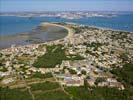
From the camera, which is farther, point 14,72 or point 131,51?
point 131,51

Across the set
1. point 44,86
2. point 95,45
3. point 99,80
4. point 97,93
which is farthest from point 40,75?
point 95,45

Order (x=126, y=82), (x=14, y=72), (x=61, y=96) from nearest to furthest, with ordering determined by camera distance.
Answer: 1. (x=61, y=96)
2. (x=126, y=82)
3. (x=14, y=72)

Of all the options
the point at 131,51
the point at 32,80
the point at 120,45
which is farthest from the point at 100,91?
the point at 120,45

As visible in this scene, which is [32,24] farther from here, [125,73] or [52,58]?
→ [125,73]

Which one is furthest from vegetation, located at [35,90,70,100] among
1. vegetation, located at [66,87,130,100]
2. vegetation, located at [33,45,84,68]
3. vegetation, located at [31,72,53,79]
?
vegetation, located at [33,45,84,68]

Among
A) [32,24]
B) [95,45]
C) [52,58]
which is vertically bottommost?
[32,24]

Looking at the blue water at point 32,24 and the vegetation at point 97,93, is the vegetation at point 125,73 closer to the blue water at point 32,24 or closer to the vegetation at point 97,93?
the vegetation at point 97,93

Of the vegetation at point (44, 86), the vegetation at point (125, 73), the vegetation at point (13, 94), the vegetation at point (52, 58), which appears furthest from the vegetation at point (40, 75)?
the vegetation at point (125, 73)

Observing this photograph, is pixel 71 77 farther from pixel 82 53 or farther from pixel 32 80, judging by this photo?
pixel 82 53
